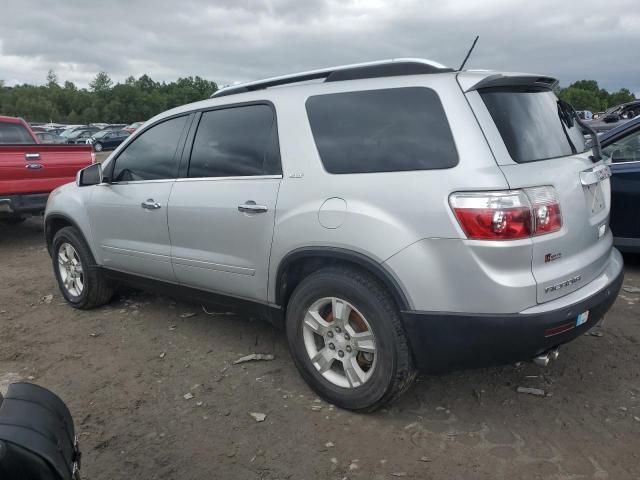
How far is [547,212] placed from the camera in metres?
2.69

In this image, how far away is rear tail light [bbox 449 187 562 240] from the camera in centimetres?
256

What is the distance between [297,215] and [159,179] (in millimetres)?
1496

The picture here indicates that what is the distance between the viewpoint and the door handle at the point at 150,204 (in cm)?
407

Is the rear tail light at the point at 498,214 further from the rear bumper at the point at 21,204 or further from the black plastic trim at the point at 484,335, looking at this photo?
the rear bumper at the point at 21,204

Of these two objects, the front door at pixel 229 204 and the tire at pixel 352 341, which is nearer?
the tire at pixel 352 341

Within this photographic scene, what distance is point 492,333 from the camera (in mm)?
2639

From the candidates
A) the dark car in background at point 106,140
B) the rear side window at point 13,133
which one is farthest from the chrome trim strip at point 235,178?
the dark car in background at point 106,140

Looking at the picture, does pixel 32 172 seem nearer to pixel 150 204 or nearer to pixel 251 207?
pixel 150 204

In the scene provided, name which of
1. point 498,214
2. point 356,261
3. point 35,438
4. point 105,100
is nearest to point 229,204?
point 356,261

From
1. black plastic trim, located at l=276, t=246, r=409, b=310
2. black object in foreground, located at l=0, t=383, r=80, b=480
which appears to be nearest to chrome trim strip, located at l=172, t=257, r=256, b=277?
black plastic trim, located at l=276, t=246, r=409, b=310

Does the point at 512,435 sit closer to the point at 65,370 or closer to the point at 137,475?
the point at 137,475

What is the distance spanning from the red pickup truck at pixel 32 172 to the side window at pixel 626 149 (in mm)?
6874

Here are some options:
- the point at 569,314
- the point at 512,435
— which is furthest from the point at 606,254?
the point at 512,435

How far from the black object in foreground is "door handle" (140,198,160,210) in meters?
2.25
